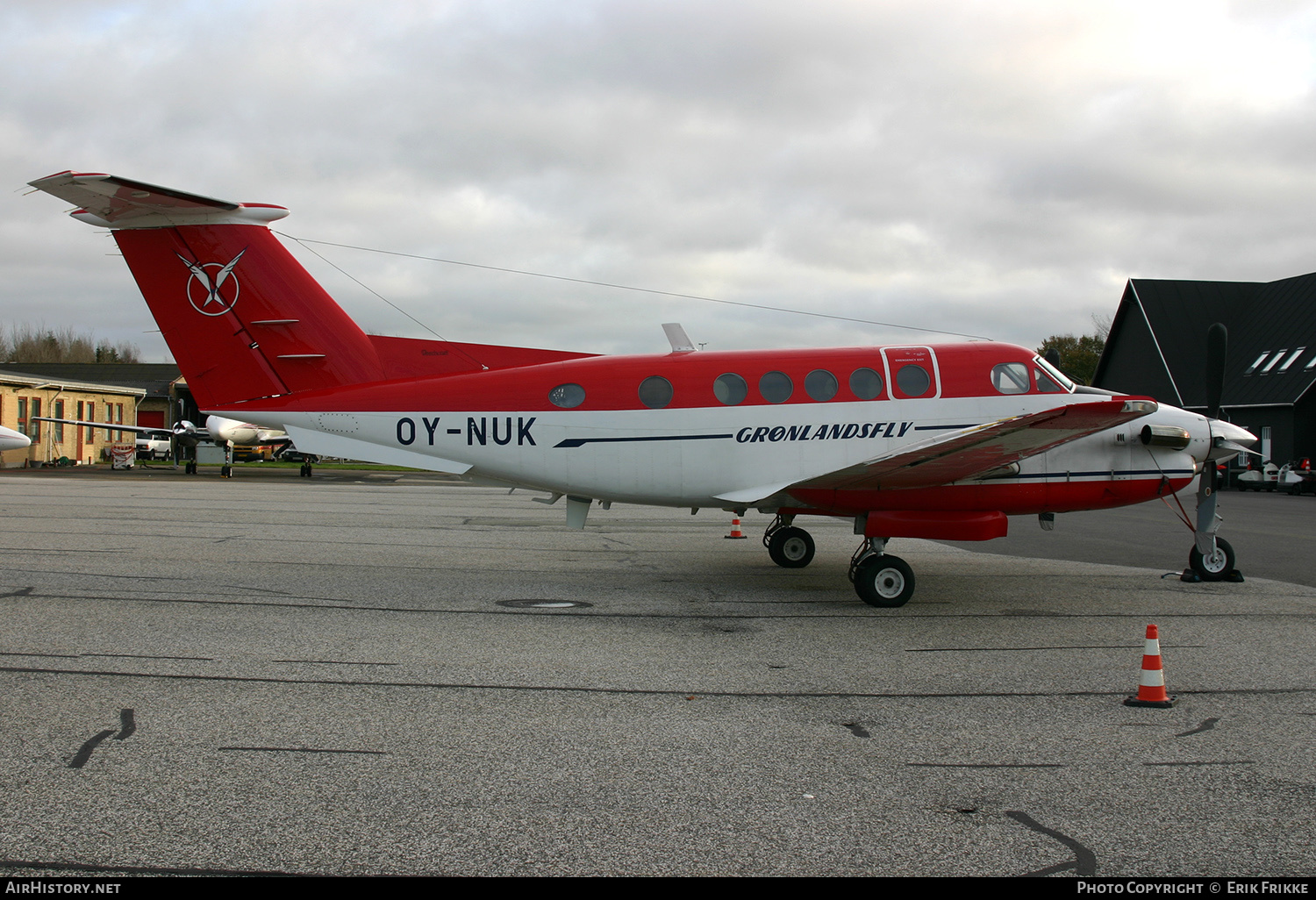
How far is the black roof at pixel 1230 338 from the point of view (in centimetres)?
4306

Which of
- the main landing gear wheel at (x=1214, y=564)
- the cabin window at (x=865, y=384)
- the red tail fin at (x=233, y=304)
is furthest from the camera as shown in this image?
the main landing gear wheel at (x=1214, y=564)

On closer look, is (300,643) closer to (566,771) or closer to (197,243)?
(566,771)

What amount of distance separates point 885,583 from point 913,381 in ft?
8.46

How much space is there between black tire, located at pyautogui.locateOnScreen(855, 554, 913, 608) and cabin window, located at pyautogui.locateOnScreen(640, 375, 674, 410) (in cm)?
311

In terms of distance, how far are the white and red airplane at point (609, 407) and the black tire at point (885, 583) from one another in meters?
0.50

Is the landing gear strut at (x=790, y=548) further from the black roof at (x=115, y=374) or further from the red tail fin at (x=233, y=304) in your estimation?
the black roof at (x=115, y=374)

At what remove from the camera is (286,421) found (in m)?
10.8

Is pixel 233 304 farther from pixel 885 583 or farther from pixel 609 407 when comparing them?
pixel 885 583

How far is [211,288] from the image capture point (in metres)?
10.7

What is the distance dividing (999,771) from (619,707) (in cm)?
247

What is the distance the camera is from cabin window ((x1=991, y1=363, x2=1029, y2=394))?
1094 centimetres

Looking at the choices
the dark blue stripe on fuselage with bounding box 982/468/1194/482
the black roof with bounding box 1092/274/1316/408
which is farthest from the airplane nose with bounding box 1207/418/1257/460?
the black roof with bounding box 1092/274/1316/408

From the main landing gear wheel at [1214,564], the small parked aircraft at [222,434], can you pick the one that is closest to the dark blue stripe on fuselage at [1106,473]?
the main landing gear wheel at [1214,564]

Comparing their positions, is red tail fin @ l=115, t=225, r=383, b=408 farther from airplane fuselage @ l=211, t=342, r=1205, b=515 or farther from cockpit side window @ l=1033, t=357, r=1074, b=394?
cockpit side window @ l=1033, t=357, r=1074, b=394
